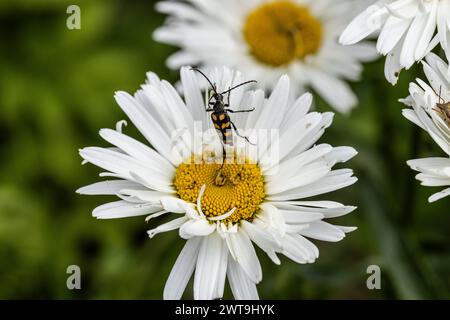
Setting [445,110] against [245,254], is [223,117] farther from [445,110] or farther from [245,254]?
[445,110]

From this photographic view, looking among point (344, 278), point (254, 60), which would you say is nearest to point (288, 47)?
point (254, 60)

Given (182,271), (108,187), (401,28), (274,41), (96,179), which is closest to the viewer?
(182,271)

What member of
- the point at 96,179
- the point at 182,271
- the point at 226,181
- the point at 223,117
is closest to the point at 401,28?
the point at 223,117

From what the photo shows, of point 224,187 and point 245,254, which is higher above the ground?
point 224,187

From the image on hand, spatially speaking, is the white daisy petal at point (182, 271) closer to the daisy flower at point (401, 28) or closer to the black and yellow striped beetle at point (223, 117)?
the black and yellow striped beetle at point (223, 117)

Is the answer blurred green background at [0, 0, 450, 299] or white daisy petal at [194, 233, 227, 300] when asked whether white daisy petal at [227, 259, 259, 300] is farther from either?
blurred green background at [0, 0, 450, 299]

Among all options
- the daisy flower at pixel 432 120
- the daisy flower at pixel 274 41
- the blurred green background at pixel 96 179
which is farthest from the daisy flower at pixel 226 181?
the daisy flower at pixel 274 41

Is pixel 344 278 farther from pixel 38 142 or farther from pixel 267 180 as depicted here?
pixel 38 142
